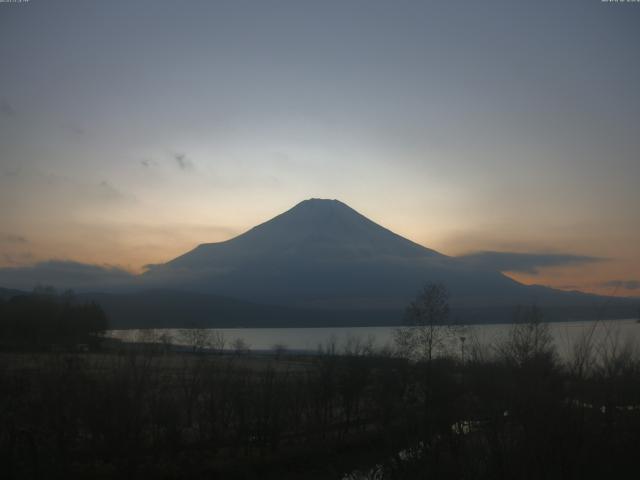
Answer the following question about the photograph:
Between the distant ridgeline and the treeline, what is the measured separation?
24395mm

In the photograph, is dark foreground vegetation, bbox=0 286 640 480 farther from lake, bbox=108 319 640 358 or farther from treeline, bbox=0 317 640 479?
lake, bbox=108 319 640 358

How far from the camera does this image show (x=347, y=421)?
19797 millimetres

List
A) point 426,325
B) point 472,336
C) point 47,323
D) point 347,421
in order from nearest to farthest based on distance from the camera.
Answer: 1. point 472,336
2. point 347,421
3. point 426,325
4. point 47,323

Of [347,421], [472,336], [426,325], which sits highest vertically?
[426,325]

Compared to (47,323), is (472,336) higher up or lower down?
higher up

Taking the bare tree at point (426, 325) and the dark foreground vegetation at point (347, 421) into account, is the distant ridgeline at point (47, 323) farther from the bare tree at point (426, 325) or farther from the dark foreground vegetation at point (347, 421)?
the dark foreground vegetation at point (347, 421)

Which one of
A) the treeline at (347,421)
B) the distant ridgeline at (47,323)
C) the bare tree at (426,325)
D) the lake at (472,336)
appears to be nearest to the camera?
the treeline at (347,421)

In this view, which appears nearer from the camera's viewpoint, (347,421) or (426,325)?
(347,421)

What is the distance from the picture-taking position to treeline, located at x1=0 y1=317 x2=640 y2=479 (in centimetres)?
680

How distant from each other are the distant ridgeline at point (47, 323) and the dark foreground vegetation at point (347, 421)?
2426 cm

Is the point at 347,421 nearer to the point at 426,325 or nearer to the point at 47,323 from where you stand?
the point at 426,325

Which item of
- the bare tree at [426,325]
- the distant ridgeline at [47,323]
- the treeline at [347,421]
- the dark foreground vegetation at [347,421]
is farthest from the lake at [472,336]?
the distant ridgeline at [47,323]

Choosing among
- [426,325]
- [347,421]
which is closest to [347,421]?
[347,421]

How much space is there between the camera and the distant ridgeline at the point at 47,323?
139ft
